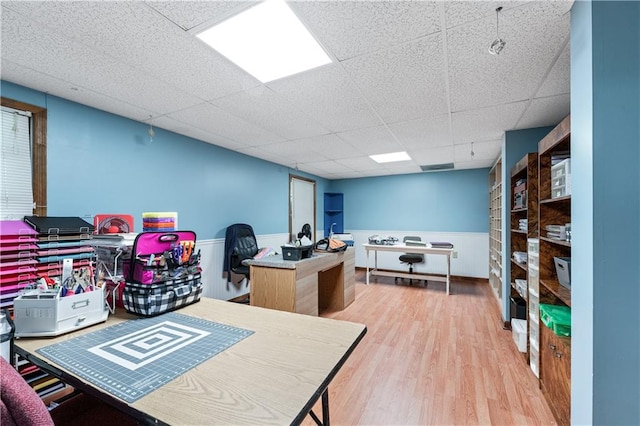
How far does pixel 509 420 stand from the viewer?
1.68m

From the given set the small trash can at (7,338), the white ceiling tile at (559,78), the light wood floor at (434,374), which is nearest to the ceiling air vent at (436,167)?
the light wood floor at (434,374)

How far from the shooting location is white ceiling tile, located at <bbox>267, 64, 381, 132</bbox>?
1.89 m

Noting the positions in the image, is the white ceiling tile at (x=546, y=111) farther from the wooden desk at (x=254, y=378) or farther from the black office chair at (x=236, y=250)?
the black office chair at (x=236, y=250)

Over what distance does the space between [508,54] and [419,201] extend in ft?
14.4

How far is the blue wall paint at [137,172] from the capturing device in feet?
7.23

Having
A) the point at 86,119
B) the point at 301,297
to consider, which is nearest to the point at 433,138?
the point at 301,297

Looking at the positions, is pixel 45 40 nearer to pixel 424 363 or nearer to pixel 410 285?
pixel 424 363

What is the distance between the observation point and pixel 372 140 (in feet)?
11.3

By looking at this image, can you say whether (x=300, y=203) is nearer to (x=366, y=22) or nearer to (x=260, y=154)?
(x=260, y=154)

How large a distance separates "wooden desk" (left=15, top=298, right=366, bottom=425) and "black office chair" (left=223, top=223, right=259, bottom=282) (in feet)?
8.10

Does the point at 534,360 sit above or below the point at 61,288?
below

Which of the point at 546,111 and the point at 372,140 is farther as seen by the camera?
the point at 372,140

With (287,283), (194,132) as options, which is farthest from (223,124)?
(287,283)

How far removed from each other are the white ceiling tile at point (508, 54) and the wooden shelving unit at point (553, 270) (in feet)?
1.49
